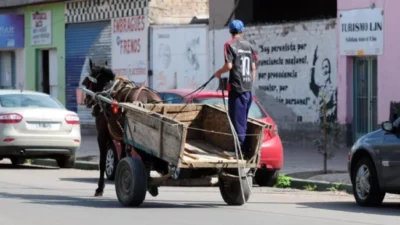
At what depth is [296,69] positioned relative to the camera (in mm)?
26219

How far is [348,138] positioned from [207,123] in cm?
1094

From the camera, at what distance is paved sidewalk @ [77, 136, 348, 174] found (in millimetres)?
20000

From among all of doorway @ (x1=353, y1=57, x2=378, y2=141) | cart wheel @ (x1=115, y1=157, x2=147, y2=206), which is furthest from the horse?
doorway @ (x1=353, y1=57, x2=378, y2=141)

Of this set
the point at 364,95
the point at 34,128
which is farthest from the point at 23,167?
the point at 364,95

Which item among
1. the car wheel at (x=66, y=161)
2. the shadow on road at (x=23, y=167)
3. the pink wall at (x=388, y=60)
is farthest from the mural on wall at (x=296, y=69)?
the shadow on road at (x=23, y=167)

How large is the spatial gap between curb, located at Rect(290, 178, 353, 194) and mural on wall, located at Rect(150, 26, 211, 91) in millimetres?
12030

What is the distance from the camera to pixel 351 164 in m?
14.4

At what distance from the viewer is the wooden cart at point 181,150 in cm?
1290

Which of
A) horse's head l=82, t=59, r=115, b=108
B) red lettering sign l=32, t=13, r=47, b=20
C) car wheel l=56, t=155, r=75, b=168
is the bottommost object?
car wheel l=56, t=155, r=75, b=168

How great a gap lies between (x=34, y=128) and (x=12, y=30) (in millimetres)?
17502

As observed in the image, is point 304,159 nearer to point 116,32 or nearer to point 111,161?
point 111,161

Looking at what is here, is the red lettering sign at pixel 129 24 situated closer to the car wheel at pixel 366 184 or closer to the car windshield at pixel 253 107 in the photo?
the car windshield at pixel 253 107

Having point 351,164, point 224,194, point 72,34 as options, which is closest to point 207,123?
point 224,194

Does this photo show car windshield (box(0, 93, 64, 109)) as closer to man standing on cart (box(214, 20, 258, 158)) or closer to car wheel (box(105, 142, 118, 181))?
car wheel (box(105, 142, 118, 181))
